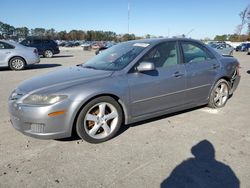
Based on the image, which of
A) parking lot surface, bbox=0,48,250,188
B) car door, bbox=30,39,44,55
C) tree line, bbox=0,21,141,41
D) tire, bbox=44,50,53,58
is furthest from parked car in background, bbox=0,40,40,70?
tree line, bbox=0,21,141,41

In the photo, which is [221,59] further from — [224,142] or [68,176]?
[68,176]

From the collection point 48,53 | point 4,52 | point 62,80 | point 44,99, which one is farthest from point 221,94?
point 48,53

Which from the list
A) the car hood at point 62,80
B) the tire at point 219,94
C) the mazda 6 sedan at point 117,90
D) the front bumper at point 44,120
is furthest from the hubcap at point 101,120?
A: the tire at point 219,94

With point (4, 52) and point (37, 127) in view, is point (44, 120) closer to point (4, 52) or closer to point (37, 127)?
point (37, 127)

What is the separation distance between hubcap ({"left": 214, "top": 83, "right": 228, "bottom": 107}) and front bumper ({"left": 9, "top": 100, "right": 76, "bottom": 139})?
3.34 m

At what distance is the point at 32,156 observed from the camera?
129 inches

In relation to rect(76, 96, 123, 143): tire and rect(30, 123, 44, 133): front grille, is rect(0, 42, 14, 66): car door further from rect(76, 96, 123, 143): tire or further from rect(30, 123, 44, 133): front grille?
rect(76, 96, 123, 143): tire

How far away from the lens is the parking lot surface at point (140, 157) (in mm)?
2729

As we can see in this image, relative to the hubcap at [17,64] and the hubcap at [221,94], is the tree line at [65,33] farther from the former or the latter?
the hubcap at [221,94]

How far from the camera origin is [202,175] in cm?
279

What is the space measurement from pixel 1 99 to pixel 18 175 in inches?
156

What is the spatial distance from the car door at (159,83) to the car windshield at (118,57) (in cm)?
21

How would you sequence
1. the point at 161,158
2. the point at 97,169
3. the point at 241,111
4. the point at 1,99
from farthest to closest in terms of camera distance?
the point at 1,99
the point at 241,111
the point at 161,158
the point at 97,169

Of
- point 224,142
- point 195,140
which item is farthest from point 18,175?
point 224,142
